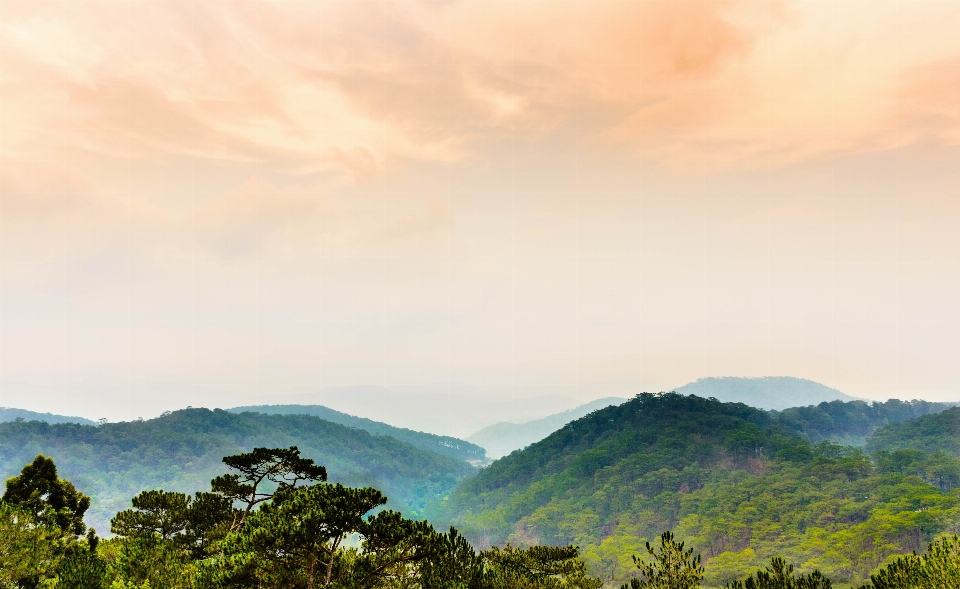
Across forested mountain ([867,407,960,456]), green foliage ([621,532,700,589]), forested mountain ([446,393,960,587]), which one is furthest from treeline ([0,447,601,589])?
forested mountain ([867,407,960,456])

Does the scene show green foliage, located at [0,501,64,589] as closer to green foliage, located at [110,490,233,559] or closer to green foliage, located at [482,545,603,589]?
green foliage, located at [110,490,233,559]

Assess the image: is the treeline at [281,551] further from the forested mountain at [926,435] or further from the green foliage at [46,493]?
the forested mountain at [926,435]

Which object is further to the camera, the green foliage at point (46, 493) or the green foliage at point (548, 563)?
the green foliage at point (548, 563)

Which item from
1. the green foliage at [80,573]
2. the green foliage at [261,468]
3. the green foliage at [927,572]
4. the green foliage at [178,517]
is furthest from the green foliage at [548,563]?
the green foliage at [80,573]

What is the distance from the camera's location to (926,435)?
490 feet

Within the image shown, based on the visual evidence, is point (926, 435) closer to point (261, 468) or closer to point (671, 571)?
point (671, 571)

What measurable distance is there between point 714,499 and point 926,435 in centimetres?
8257

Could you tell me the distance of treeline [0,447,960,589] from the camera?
16.3m

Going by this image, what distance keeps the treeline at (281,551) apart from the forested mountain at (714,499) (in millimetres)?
72498

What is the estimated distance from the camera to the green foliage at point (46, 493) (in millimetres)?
26991

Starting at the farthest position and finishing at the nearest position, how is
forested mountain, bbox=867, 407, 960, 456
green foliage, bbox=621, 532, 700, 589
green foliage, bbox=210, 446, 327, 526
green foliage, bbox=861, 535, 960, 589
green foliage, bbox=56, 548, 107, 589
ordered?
forested mountain, bbox=867, 407, 960, 456 < green foliage, bbox=210, 446, 327, 526 < green foliage, bbox=56, 548, 107, 589 < green foliage, bbox=861, 535, 960, 589 < green foliage, bbox=621, 532, 700, 589

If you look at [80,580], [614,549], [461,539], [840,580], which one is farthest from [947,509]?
[80,580]

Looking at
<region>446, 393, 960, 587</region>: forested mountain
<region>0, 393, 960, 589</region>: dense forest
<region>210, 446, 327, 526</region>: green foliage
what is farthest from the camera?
<region>446, 393, 960, 587</region>: forested mountain

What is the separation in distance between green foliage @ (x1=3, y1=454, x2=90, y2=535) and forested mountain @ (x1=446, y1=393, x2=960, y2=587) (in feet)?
283
